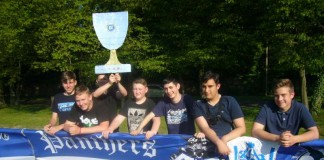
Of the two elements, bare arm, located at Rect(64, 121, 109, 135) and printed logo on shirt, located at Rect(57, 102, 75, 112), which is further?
printed logo on shirt, located at Rect(57, 102, 75, 112)

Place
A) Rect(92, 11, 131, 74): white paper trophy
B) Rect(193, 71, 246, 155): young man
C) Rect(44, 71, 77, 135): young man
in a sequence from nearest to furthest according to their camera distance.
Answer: Rect(193, 71, 246, 155): young man < Rect(44, 71, 77, 135): young man < Rect(92, 11, 131, 74): white paper trophy

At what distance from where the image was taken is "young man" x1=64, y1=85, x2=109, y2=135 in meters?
5.75

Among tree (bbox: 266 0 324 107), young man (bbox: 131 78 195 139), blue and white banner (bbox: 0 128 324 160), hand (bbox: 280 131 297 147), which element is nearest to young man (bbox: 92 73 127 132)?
blue and white banner (bbox: 0 128 324 160)

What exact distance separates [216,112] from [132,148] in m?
1.30

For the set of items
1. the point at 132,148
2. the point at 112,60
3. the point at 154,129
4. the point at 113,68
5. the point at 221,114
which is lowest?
the point at 132,148

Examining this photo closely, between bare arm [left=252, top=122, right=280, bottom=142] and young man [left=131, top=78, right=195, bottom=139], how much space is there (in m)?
1.06

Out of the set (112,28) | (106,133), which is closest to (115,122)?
(106,133)

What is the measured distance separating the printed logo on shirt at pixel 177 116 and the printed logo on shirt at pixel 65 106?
1.64m

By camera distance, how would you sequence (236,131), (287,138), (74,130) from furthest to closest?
(74,130)
(236,131)
(287,138)

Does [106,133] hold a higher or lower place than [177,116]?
lower

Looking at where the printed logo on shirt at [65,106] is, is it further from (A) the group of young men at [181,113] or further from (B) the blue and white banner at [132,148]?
(B) the blue and white banner at [132,148]

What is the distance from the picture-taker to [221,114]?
5.10 metres

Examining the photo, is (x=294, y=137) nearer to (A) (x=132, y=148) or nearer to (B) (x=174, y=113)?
(B) (x=174, y=113)

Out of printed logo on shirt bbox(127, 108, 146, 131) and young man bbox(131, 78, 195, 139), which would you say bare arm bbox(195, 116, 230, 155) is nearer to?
young man bbox(131, 78, 195, 139)
